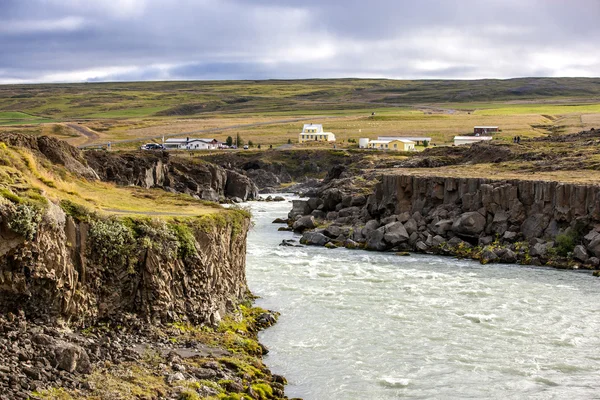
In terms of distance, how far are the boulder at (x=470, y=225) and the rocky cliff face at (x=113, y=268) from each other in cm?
2804

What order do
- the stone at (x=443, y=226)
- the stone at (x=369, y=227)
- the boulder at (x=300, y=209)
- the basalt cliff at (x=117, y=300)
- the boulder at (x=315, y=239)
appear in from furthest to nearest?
1. the boulder at (x=300, y=209)
2. the stone at (x=369, y=227)
3. the boulder at (x=315, y=239)
4. the stone at (x=443, y=226)
5. the basalt cliff at (x=117, y=300)

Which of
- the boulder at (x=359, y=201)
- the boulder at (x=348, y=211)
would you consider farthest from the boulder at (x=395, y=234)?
the boulder at (x=359, y=201)

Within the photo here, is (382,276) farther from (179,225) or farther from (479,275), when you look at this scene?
(179,225)

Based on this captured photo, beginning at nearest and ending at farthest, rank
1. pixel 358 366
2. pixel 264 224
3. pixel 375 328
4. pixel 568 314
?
pixel 358 366 < pixel 375 328 < pixel 568 314 < pixel 264 224

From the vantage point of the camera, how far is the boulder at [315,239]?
2283 inches

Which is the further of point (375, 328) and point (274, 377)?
point (375, 328)

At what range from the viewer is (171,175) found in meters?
95.3

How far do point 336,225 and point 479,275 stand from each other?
20.7 m

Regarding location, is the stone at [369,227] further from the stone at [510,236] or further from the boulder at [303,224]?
the stone at [510,236]

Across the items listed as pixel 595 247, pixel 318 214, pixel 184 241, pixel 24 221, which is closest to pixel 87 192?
pixel 184 241

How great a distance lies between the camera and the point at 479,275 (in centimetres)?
4516

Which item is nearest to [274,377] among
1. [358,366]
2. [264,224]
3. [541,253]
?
[358,366]

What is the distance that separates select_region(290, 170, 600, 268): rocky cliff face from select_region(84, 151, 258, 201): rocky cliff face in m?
24.9

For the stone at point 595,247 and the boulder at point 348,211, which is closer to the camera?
the stone at point 595,247
